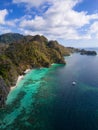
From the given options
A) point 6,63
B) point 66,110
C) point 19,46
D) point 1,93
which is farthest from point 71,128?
point 19,46

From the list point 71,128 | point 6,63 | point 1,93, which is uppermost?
point 6,63

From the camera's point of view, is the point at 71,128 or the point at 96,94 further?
the point at 96,94

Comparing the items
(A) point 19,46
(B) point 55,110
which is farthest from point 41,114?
(A) point 19,46

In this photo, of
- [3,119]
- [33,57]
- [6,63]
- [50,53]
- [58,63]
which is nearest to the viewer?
[3,119]

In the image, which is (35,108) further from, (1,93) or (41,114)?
(1,93)

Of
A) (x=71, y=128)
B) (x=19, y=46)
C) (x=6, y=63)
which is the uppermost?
(x=19, y=46)

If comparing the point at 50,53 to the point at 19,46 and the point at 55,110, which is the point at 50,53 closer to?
the point at 19,46

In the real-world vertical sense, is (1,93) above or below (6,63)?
below

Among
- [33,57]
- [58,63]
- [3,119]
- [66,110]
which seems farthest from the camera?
[58,63]

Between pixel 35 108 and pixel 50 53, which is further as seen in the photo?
pixel 50 53

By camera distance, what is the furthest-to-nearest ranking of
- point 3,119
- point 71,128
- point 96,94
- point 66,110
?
point 96,94 < point 66,110 < point 3,119 < point 71,128
